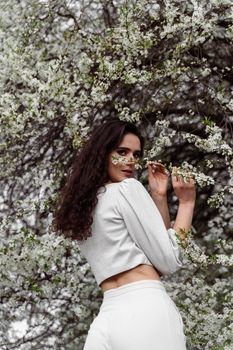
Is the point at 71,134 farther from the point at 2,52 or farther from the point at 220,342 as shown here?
the point at 220,342

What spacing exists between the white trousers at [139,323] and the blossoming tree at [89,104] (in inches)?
49.0

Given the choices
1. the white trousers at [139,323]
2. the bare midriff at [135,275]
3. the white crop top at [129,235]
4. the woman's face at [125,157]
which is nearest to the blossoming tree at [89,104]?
the woman's face at [125,157]

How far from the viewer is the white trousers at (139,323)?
8.21ft

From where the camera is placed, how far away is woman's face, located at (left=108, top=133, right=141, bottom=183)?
2895 millimetres

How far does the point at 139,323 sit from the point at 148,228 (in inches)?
11.9

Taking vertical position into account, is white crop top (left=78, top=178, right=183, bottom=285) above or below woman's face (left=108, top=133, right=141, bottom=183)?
below

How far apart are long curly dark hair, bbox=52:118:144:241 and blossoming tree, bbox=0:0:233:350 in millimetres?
829

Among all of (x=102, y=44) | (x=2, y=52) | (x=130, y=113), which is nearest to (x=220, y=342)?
(x=130, y=113)

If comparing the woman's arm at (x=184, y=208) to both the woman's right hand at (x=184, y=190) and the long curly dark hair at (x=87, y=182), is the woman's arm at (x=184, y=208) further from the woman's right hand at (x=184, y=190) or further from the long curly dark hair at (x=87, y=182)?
the long curly dark hair at (x=87, y=182)

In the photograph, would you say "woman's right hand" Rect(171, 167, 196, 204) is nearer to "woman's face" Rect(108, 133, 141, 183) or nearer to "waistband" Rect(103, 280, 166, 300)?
"woman's face" Rect(108, 133, 141, 183)

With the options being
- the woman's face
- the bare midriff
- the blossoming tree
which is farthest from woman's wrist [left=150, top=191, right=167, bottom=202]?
the blossoming tree

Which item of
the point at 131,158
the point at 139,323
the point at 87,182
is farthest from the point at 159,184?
the point at 139,323

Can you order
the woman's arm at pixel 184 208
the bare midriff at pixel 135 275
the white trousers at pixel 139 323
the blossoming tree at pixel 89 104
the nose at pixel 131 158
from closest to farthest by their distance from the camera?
the white trousers at pixel 139 323 < the bare midriff at pixel 135 275 < the woman's arm at pixel 184 208 < the nose at pixel 131 158 < the blossoming tree at pixel 89 104

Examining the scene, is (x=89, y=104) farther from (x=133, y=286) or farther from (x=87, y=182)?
(x=133, y=286)
